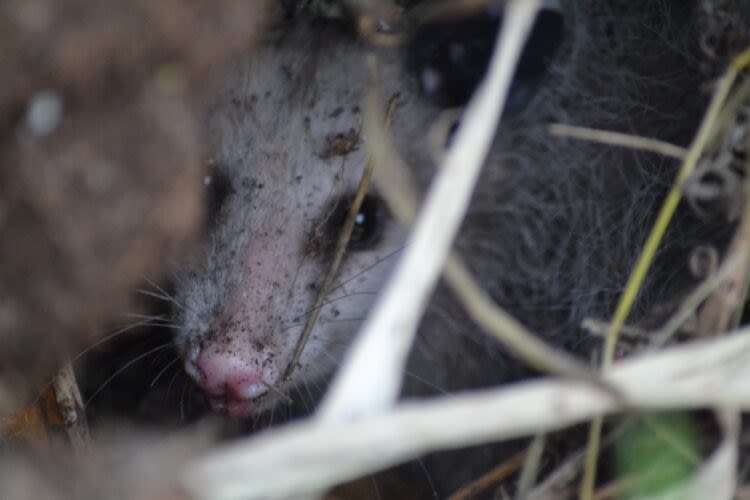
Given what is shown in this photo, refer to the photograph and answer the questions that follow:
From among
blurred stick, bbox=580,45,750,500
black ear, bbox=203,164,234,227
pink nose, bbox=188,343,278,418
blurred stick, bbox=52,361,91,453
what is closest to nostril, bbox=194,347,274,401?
pink nose, bbox=188,343,278,418

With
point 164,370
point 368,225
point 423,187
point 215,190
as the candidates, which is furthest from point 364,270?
point 164,370

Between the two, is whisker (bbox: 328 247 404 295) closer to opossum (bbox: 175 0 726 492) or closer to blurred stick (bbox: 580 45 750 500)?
opossum (bbox: 175 0 726 492)

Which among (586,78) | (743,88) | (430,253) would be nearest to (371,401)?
(430,253)

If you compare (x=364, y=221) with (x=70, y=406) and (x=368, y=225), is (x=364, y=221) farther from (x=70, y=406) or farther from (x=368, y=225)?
(x=70, y=406)

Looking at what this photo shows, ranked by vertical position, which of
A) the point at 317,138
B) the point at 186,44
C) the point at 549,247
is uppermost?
the point at 186,44

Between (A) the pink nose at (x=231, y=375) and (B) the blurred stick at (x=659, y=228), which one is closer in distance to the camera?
(B) the blurred stick at (x=659, y=228)

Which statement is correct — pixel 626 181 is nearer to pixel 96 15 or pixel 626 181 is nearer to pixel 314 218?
pixel 314 218

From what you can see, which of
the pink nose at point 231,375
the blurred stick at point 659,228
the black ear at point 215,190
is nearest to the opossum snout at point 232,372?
the pink nose at point 231,375

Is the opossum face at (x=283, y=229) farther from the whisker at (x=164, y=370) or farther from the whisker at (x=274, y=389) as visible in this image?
the whisker at (x=164, y=370)
